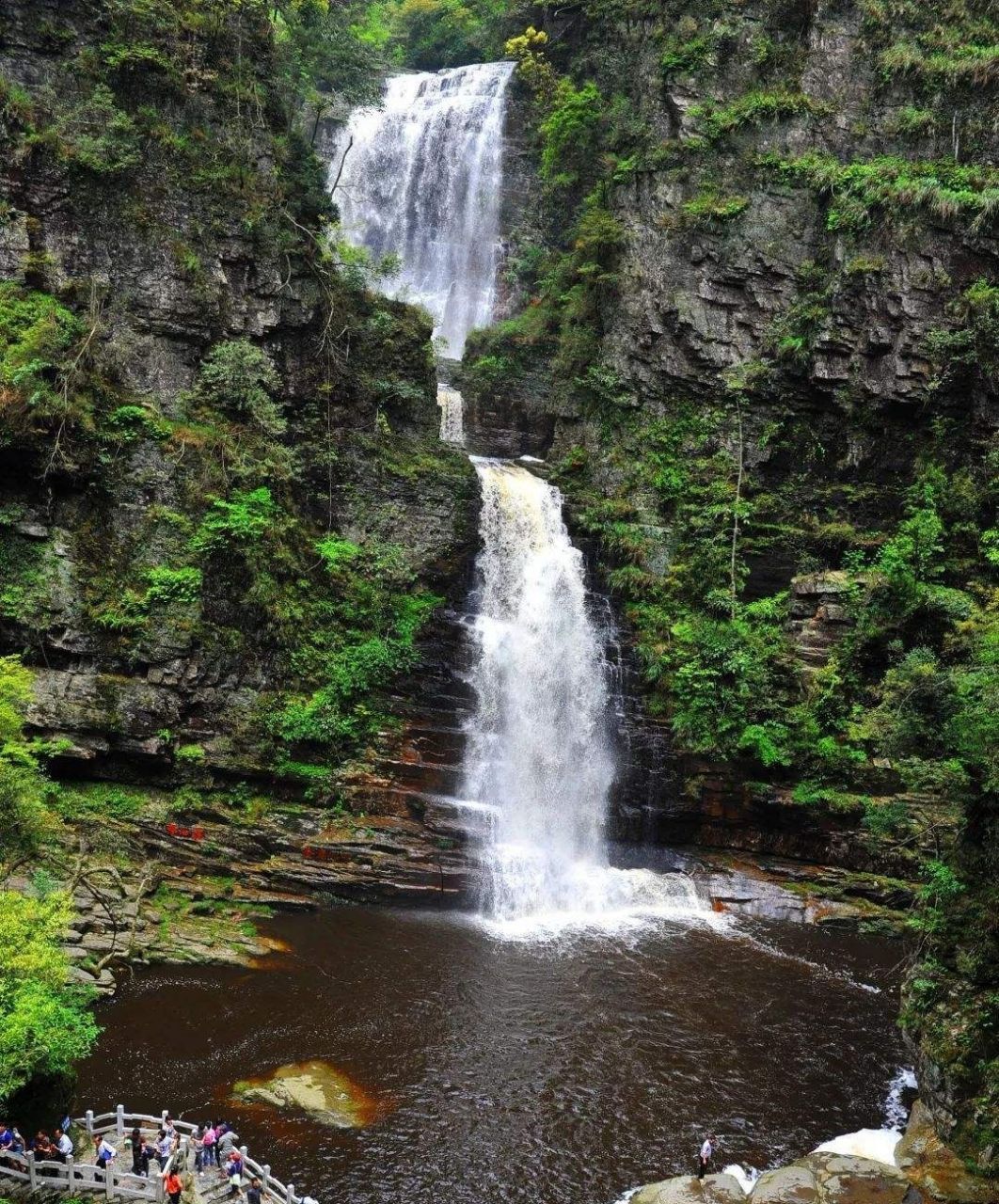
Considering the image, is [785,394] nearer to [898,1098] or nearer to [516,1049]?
[898,1098]

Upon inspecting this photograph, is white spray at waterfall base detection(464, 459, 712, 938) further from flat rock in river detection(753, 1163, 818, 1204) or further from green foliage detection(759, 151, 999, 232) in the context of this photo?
green foliage detection(759, 151, 999, 232)

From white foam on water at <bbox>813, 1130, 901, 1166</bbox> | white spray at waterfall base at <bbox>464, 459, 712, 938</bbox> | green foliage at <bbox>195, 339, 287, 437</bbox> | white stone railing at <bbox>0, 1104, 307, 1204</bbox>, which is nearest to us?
white stone railing at <bbox>0, 1104, 307, 1204</bbox>

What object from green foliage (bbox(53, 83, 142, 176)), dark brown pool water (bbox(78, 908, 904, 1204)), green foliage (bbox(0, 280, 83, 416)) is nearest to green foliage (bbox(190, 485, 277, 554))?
green foliage (bbox(0, 280, 83, 416))

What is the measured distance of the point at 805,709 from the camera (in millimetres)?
26406

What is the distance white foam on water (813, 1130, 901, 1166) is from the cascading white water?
84.4 ft

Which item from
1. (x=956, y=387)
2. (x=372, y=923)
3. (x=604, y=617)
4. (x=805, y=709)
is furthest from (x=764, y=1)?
(x=372, y=923)

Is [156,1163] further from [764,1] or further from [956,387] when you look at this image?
[764,1]

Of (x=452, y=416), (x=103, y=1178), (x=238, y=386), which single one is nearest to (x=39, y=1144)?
(x=103, y=1178)

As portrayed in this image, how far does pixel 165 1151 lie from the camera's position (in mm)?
12227

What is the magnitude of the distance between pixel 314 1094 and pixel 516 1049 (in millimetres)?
3929

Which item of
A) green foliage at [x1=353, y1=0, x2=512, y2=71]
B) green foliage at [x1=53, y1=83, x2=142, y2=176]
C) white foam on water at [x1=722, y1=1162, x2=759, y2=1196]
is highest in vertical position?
green foliage at [x1=353, y1=0, x2=512, y2=71]

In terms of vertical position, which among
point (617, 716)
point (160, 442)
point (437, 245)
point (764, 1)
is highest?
point (764, 1)

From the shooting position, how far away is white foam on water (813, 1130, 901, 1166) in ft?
46.2

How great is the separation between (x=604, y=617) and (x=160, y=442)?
14.7 metres
